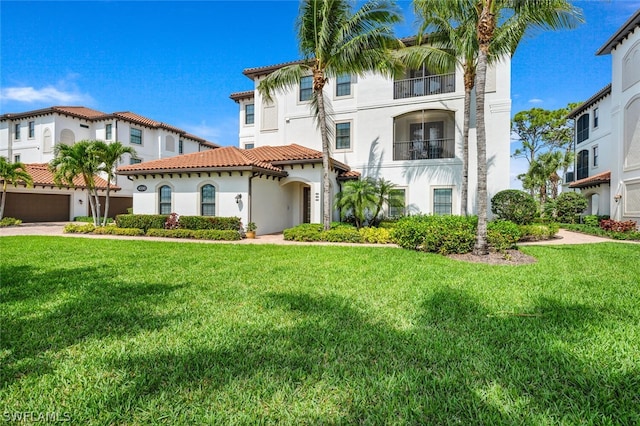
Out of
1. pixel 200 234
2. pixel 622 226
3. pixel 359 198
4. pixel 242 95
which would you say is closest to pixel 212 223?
pixel 200 234

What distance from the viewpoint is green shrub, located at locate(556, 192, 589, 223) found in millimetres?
21094

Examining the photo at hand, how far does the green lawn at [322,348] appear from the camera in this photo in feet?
7.86

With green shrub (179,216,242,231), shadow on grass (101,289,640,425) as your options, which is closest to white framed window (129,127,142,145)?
green shrub (179,216,242,231)

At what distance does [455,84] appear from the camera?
55.9ft

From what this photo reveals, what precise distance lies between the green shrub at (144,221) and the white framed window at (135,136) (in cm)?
1915

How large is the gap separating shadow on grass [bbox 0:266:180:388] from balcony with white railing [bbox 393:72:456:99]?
16.9 m

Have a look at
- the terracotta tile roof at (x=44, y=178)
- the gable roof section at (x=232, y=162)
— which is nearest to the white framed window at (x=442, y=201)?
the gable roof section at (x=232, y=162)

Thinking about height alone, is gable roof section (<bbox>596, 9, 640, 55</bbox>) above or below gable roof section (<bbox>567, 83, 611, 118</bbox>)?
above

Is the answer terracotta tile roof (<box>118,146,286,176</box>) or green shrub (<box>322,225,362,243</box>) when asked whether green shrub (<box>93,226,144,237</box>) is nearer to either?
terracotta tile roof (<box>118,146,286,176</box>)

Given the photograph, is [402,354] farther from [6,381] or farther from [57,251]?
[57,251]

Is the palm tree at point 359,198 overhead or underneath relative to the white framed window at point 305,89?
underneath

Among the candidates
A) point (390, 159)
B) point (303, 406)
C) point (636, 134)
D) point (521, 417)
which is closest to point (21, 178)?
point (390, 159)

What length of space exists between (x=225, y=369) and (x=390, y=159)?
16.8 metres

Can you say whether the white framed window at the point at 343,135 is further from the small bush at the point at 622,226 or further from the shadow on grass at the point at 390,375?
the shadow on grass at the point at 390,375
